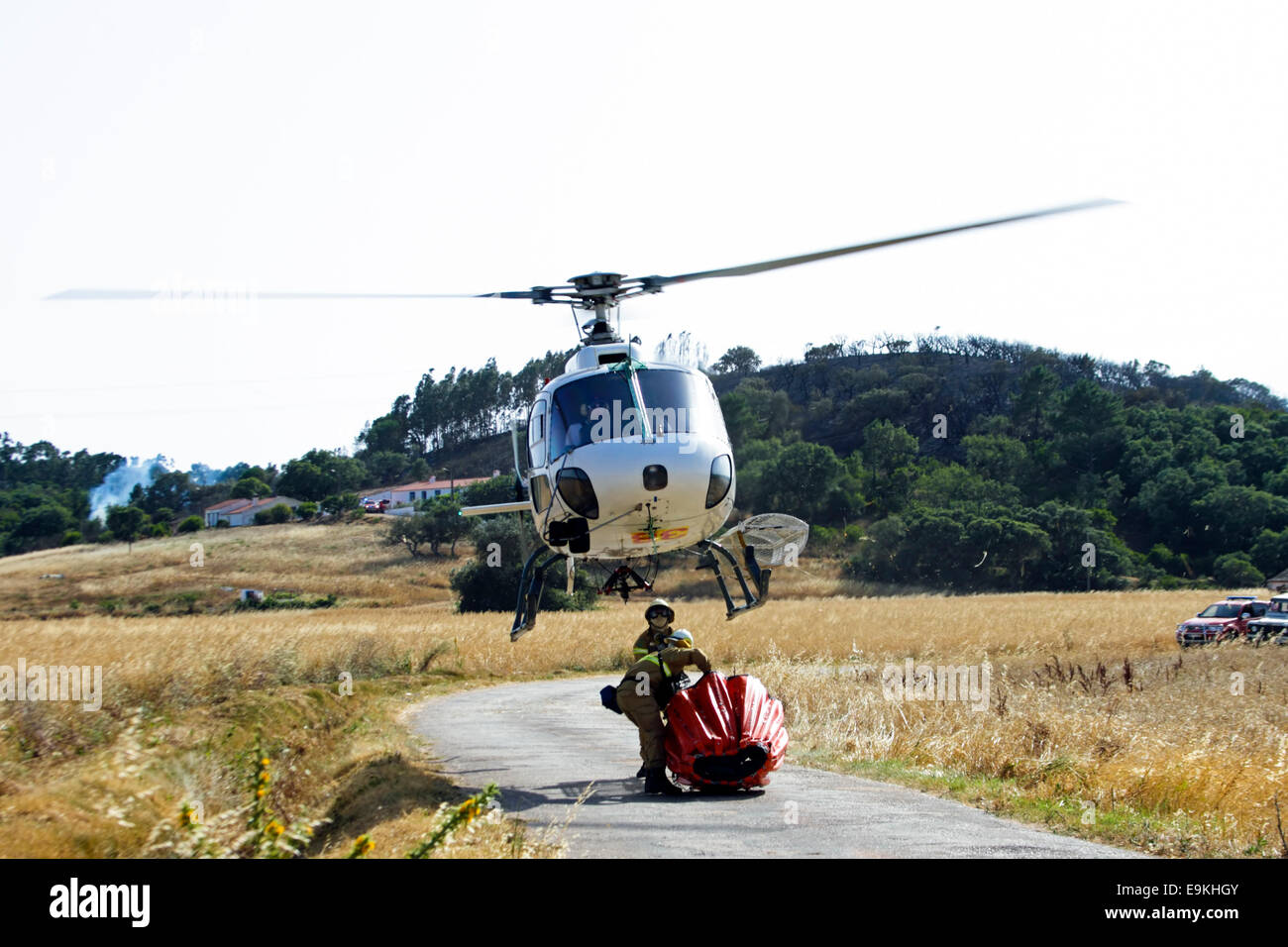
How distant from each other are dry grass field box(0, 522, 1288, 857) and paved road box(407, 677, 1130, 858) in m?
0.61

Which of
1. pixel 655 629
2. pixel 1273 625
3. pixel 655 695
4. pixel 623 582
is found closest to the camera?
pixel 655 695

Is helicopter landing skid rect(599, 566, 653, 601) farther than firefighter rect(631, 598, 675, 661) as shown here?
Yes

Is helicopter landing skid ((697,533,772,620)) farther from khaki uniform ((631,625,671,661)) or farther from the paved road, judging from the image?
khaki uniform ((631,625,671,661))

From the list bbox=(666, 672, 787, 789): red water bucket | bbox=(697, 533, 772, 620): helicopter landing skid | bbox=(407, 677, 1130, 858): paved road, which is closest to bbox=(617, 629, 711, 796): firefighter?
bbox=(666, 672, 787, 789): red water bucket

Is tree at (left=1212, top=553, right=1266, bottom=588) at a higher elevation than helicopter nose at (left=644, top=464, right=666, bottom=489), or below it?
below

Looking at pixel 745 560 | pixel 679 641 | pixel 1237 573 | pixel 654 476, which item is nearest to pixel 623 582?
pixel 745 560

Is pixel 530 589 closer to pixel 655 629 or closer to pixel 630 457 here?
pixel 655 629

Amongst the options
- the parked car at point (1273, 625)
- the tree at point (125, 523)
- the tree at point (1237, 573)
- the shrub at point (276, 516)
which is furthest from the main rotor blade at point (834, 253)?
the shrub at point (276, 516)

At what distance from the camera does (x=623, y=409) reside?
1380 cm

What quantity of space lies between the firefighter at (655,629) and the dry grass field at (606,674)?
2.25 metres

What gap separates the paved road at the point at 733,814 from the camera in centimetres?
884

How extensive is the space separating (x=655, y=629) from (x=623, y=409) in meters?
2.74

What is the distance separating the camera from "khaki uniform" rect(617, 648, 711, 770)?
1189 cm

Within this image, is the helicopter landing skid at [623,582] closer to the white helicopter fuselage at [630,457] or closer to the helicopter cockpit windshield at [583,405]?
the white helicopter fuselage at [630,457]
